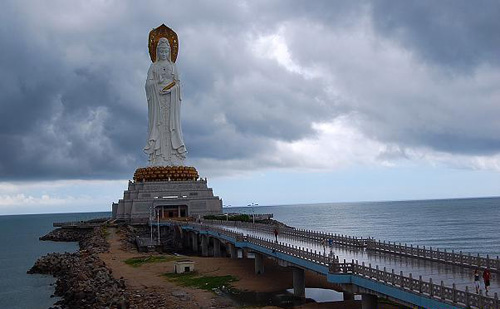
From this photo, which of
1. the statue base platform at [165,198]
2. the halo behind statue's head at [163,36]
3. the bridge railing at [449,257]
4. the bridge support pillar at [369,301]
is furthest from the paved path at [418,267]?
the halo behind statue's head at [163,36]

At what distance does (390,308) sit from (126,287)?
14988 mm

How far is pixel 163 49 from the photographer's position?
79.0m

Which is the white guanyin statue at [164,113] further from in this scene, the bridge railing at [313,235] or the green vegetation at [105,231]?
the bridge railing at [313,235]

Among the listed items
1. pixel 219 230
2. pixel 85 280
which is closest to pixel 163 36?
pixel 219 230

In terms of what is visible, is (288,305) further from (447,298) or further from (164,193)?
(164,193)

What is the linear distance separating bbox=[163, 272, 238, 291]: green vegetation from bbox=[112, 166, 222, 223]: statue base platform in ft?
126

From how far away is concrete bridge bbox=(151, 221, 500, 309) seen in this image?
1686 cm

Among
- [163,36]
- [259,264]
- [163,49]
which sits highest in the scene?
[163,36]

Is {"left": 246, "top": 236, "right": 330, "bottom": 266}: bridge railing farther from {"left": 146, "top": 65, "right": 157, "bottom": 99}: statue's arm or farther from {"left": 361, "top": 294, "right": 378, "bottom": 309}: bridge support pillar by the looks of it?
{"left": 146, "top": 65, "right": 157, "bottom": 99}: statue's arm

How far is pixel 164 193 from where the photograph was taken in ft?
245

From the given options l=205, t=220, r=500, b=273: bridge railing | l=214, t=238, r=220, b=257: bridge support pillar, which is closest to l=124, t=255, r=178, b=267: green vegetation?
l=214, t=238, r=220, b=257: bridge support pillar

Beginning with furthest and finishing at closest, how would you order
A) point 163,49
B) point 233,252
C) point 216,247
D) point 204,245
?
1. point 163,49
2. point 204,245
3. point 216,247
4. point 233,252

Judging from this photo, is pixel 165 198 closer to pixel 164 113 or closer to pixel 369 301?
pixel 164 113

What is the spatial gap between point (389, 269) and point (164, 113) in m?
60.4
